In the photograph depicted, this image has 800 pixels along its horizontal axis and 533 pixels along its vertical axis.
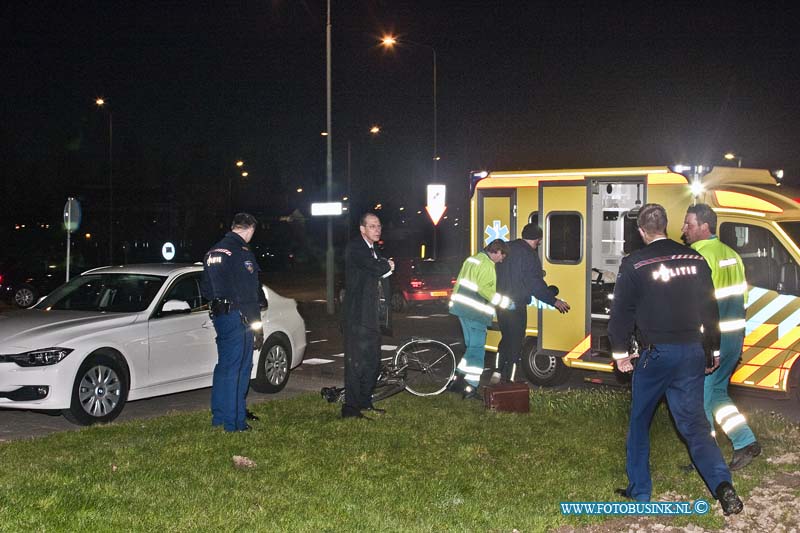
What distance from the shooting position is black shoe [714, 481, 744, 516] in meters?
5.59

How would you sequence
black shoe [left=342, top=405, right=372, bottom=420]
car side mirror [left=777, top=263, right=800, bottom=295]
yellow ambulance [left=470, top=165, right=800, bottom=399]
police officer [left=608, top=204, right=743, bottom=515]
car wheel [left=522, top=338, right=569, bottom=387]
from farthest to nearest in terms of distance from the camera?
car wheel [left=522, top=338, right=569, bottom=387]
yellow ambulance [left=470, top=165, right=800, bottom=399]
car side mirror [left=777, top=263, right=800, bottom=295]
black shoe [left=342, top=405, right=372, bottom=420]
police officer [left=608, top=204, right=743, bottom=515]

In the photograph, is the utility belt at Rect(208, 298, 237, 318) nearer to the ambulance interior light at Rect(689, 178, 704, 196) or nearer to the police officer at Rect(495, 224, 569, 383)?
the police officer at Rect(495, 224, 569, 383)

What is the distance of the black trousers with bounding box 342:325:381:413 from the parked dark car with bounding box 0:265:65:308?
18.7 metres

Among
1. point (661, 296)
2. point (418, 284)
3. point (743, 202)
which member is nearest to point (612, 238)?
point (743, 202)

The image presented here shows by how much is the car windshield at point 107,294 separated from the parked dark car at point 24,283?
53.3 ft

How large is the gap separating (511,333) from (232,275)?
130 inches

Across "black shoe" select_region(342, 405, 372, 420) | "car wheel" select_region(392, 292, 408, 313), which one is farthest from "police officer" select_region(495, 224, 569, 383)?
"car wheel" select_region(392, 292, 408, 313)

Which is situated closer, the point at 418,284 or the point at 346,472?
the point at 346,472

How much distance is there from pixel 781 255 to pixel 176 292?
621 centimetres

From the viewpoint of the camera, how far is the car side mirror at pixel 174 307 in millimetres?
9414

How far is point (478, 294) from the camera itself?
9.77m

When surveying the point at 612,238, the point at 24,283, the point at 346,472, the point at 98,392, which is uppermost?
the point at 612,238

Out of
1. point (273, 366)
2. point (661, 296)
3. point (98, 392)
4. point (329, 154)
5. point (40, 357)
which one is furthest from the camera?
point (329, 154)

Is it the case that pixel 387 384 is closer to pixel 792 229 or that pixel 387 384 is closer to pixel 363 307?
pixel 363 307
